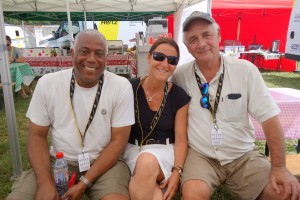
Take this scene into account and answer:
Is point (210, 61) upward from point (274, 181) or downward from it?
upward

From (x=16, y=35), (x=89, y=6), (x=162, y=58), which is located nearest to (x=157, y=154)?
(x=162, y=58)

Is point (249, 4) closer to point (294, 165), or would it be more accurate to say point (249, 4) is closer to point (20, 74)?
point (20, 74)

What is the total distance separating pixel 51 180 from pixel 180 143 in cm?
104

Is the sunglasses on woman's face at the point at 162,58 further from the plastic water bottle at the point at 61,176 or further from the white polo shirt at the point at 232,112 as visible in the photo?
the plastic water bottle at the point at 61,176

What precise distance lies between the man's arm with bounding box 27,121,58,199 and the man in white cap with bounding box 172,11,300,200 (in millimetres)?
989

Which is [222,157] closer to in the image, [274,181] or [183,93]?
[274,181]

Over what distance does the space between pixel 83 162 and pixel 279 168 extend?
1.49m

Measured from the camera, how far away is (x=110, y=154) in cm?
197

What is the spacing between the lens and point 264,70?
12156 millimetres

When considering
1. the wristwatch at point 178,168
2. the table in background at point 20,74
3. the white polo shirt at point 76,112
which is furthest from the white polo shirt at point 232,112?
the table in background at point 20,74

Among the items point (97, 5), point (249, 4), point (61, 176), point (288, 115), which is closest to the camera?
point (61, 176)

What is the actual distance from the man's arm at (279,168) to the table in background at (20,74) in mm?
6382

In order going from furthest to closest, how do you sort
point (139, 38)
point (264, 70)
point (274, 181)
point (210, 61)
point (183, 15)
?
point (264, 70) → point (183, 15) → point (139, 38) → point (210, 61) → point (274, 181)

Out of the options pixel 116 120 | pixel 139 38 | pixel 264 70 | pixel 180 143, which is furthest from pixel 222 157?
pixel 264 70
